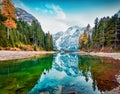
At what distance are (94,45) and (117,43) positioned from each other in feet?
81.3

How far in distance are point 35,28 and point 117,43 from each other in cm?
4252

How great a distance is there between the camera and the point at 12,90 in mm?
12820

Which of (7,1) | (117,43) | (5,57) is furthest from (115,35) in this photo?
(5,57)

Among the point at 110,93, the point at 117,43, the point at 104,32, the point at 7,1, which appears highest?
the point at 7,1

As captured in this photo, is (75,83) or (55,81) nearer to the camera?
(75,83)

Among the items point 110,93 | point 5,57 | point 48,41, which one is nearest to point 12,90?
point 110,93

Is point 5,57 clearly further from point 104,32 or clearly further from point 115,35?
point 104,32

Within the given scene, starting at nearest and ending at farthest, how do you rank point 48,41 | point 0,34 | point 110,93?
point 110,93 → point 0,34 → point 48,41

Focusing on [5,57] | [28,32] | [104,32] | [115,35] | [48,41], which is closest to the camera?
[5,57]

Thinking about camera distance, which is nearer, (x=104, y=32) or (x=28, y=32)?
(x=104, y=32)

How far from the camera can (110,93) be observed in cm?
1242

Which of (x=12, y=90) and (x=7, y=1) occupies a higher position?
(x=7, y=1)

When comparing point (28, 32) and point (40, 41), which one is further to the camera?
point (40, 41)

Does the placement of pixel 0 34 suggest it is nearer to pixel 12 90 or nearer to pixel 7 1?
pixel 7 1
